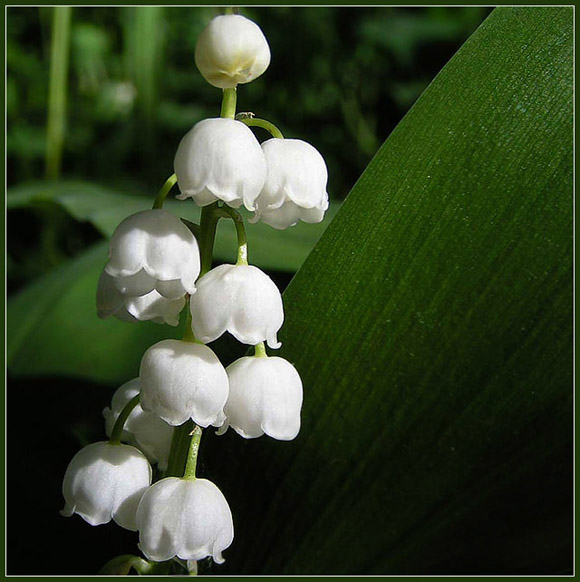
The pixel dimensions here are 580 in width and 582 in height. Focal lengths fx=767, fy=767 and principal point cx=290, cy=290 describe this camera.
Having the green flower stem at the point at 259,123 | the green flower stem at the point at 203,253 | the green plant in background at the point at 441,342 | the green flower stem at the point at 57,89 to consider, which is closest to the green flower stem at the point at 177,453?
the green flower stem at the point at 203,253

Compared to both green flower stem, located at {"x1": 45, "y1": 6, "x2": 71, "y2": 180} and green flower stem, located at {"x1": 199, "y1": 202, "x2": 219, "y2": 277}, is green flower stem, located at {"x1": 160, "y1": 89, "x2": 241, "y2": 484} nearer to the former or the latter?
green flower stem, located at {"x1": 199, "y1": 202, "x2": 219, "y2": 277}

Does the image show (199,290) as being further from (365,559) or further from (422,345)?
(365,559)

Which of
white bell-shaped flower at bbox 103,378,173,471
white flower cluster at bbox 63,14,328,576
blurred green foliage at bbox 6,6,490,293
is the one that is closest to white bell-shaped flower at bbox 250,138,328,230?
white flower cluster at bbox 63,14,328,576

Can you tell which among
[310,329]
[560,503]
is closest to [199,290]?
[310,329]

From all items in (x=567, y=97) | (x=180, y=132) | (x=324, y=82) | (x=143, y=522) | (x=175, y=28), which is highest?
(x=175, y=28)

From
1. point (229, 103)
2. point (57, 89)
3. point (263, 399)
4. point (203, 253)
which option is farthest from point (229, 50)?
point (57, 89)

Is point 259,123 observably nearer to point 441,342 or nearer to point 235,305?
point 235,305
